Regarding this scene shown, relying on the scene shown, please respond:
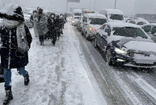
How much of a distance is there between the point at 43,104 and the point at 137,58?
3.56 metres

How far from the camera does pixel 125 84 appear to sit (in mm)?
4910

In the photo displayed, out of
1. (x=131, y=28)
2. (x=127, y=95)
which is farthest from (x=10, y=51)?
(x=131, y=28)

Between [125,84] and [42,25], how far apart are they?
5724 mm

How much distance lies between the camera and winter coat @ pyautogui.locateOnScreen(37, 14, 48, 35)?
8.81 meters

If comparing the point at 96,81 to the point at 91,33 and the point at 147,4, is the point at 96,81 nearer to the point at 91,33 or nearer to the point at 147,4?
the point at 91,33

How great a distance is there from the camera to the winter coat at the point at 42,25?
347 inches

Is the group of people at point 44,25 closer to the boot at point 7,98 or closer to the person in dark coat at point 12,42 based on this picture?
the person in dark coat at point 12,42

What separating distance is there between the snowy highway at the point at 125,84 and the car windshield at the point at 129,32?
1.55m

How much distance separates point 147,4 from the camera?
89.9 metres

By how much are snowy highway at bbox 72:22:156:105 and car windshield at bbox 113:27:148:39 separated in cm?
155

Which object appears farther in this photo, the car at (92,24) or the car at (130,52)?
the car at (92,24)

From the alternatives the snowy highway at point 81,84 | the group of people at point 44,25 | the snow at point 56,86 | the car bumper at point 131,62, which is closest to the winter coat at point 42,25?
the group of people at point 44,25

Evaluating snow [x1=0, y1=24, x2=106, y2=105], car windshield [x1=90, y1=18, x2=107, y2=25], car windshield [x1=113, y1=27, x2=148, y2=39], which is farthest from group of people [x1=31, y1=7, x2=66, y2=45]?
car windshield [x1=90, y1=18, x2=107, y2=25]

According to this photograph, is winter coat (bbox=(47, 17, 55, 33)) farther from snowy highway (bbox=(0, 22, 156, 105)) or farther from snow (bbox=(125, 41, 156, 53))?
snow (bbox=(125, 41, 156, 53))
